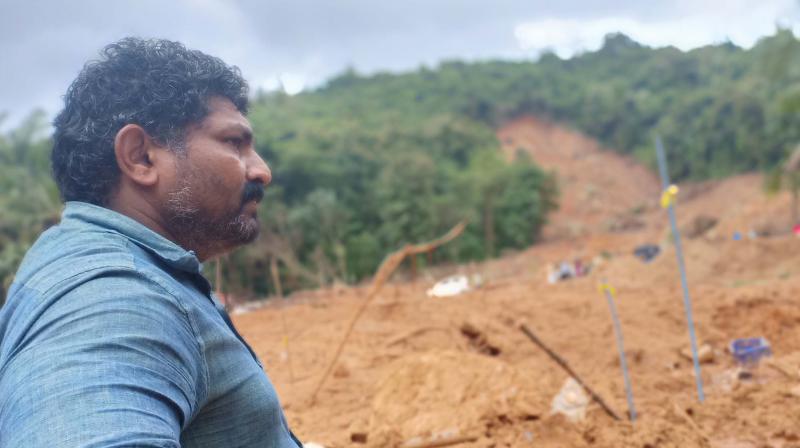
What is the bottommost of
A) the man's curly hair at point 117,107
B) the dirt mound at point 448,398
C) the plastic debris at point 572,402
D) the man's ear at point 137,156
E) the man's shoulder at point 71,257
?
the plastic debris at point 572,402

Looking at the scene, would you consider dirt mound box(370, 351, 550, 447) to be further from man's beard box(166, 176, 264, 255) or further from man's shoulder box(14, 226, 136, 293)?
man's shoulder box(14, 226, 136, 293)

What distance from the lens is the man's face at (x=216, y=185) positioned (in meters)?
1.08

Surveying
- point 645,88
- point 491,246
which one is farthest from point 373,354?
point 645,88

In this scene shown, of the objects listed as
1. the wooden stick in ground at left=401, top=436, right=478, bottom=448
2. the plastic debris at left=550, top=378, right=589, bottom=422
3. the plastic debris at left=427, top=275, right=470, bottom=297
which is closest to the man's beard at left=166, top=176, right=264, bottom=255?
the wooden stick in ground at left=401, top=436, right=478, bottom=448

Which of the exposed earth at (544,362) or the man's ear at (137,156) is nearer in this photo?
the man's ear at (137,156)

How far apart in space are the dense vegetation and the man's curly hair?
334 inches

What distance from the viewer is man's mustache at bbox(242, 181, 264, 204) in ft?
3.83

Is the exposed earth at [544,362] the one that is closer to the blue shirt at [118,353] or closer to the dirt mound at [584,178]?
the blue shirt at [118,353]

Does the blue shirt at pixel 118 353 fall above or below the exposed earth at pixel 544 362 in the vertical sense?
above

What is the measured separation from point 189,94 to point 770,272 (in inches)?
466

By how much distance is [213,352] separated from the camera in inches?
37.0

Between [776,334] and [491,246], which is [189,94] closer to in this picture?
[776,334]

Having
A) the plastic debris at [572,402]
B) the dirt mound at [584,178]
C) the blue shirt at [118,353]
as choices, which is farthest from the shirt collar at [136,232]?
the dirt mound at [584,178]

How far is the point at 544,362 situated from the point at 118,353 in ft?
15.5
